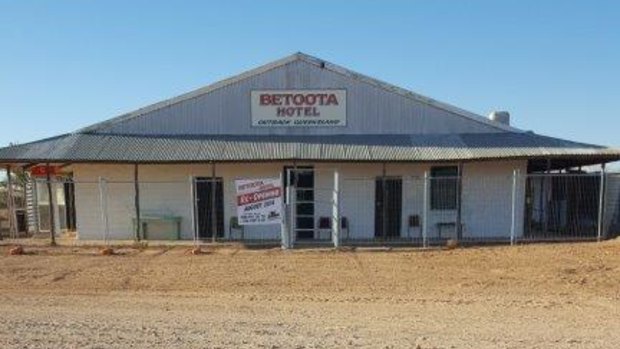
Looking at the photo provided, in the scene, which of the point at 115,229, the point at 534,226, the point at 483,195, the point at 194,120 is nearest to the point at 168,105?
the point at 194,120

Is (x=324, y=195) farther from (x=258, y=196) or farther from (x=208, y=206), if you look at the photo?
(x=208, y=206)

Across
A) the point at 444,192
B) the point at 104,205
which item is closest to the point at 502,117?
the point at 444,192

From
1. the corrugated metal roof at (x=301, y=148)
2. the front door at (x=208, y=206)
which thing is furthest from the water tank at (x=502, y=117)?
the front door at (x=208, y=206)

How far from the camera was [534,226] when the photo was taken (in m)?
26.0

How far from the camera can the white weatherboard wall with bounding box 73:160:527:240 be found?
72.1ft

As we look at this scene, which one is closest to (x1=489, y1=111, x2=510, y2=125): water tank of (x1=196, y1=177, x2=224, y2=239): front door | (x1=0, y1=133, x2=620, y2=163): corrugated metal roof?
(x1=0, y1=133, x2=620, y2=163): corrugated metal roof

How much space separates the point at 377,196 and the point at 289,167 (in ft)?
10.4

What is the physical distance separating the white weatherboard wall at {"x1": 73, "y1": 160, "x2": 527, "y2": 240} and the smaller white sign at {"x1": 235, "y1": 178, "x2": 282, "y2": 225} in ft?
9.72

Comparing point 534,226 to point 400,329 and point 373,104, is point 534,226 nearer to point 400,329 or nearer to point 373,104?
point 373,104

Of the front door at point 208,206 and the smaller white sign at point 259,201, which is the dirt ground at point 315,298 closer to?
the smaller white sign at point 259,201

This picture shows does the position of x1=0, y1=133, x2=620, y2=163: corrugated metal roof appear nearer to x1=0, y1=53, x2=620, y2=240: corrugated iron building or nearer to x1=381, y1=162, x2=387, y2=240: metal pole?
x1=0, y1=53, x2=620, y2=240: corrugated iron building

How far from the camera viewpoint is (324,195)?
22.1 meters

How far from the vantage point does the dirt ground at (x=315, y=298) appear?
27.6 ft

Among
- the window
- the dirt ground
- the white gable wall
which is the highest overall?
the white gable wall
